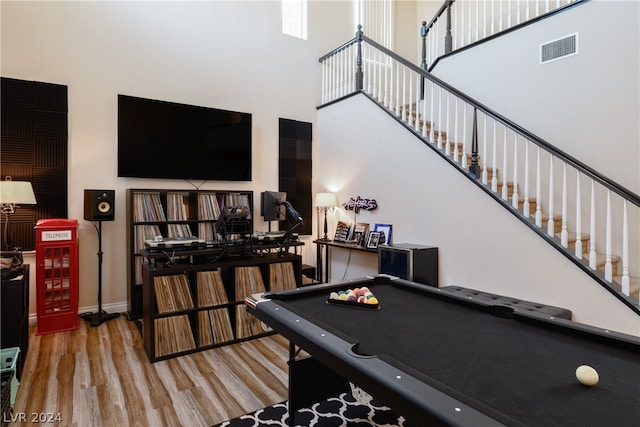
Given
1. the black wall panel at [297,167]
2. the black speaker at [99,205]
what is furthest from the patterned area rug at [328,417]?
the black wall panel at [297,167]

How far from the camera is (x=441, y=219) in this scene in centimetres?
366

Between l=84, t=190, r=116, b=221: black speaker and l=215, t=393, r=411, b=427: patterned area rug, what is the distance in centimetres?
254

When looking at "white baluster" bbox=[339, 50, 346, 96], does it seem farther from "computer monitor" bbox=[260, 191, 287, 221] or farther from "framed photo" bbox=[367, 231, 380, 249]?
"computer monitor" bbox=[260, 191, 287, 221]

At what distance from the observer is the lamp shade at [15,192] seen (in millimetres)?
2959

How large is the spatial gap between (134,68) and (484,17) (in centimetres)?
423

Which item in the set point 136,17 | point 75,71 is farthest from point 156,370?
point 136,17

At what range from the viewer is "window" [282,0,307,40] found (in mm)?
5203

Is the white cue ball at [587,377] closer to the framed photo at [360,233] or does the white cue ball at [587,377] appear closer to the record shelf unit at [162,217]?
the record shelf unit at [162,217]

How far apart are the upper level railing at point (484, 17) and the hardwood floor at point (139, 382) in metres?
4.28

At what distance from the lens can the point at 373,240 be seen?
4332mm

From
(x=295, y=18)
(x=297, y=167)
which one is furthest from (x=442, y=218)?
(x=295, y=18)

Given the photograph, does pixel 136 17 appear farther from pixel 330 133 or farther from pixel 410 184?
pixel 410 184

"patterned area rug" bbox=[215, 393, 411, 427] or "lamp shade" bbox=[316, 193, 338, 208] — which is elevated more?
"lamp shade" bbox=[316, 193, 338, 208]

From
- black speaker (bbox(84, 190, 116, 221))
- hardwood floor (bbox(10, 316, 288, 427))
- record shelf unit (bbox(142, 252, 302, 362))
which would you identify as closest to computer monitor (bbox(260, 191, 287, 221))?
record shelf unit (bbox(142, 252, 302, 362))
